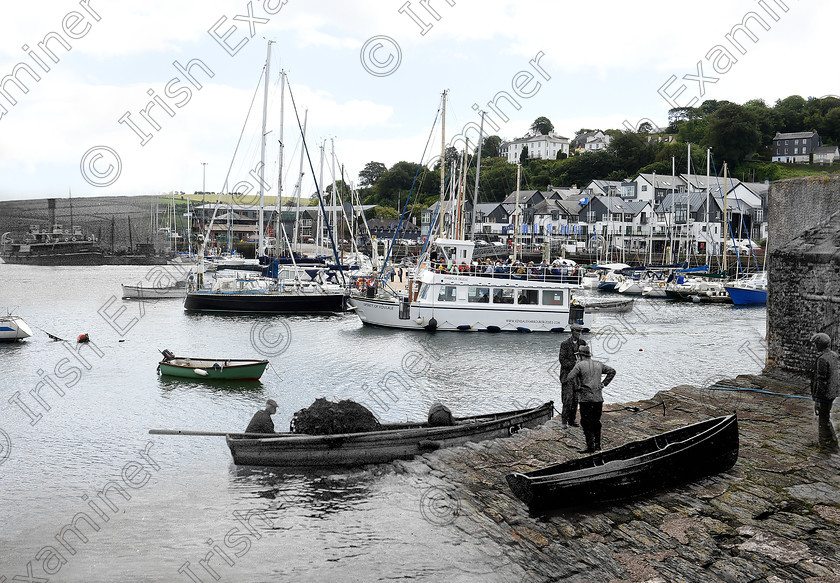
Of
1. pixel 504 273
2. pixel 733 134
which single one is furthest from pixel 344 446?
pixel 733 134

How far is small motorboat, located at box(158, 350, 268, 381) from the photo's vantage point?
21.3m

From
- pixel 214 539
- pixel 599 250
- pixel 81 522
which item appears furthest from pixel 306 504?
pixel 599 250

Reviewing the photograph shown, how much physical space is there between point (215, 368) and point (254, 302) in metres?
20.1

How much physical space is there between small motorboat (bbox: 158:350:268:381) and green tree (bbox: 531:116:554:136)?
14034cm

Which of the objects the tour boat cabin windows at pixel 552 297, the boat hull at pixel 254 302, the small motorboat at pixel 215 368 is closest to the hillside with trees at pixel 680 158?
the boat hull at pixel 254 302

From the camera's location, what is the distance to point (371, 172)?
14925 centimetres

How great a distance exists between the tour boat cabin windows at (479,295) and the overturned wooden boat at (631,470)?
76.1 ft

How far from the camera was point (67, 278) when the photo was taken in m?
77.9

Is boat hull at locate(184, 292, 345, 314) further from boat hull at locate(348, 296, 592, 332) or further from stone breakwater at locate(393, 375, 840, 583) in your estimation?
stone breakwater at locate(393, 375, 840, 583)

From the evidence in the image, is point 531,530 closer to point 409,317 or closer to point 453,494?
point 453,494

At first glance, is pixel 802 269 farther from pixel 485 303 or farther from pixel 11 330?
pixel 11 330

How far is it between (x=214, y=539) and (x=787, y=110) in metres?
136

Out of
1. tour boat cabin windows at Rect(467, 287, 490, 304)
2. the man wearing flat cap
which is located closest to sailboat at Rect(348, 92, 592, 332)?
tour boat cabin windows at Rect(467, 287, 490, 304)

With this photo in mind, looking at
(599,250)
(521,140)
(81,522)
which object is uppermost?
(521,140)
